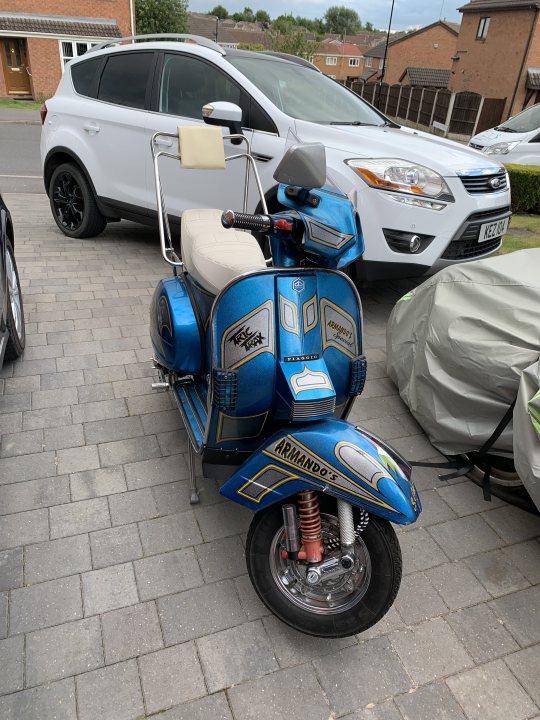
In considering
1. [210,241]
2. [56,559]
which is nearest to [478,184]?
[210,241]

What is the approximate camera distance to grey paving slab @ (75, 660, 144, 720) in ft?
5.64

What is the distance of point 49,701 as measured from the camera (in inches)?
68.5

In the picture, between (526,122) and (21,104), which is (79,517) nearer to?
(526,122)

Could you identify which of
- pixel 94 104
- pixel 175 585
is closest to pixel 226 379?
pixel 175 585

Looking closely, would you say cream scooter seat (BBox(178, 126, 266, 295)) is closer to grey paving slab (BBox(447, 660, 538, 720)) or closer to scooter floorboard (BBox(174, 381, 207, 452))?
scooter floorboard (BBox(174, 381, 207, 452))

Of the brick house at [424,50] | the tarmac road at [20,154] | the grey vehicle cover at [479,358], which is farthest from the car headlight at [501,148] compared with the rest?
the brick house at [424,50]

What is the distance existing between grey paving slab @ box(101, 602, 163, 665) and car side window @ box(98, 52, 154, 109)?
463 cm

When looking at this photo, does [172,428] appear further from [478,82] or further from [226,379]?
[478,82]

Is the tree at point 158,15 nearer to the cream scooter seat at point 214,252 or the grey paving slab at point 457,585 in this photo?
the cream scooter seat at point 214,252

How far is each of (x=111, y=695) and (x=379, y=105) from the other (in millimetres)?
30594

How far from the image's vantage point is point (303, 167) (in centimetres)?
184

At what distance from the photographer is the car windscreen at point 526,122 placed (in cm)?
980

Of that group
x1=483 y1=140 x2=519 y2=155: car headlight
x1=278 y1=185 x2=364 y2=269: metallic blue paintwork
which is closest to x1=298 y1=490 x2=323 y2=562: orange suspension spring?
x1=278 y1=185 x2=364 y2=269: metallic blue paintwork

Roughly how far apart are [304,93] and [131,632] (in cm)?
444
